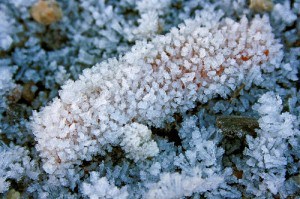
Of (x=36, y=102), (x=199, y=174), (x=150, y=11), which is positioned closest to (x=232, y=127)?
(x=199, y=174)

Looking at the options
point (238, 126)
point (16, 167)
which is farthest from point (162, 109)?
point (16, 167)

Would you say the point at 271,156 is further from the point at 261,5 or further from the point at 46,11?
the point at 46,11

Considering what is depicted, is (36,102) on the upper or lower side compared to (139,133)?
lower

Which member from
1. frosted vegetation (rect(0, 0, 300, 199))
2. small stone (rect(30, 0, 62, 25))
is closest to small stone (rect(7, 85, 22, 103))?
frosted vegetation (rect(0, 0, 300, 199))

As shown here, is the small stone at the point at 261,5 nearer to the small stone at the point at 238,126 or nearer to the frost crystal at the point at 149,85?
the frost crystal at the point at 149,85

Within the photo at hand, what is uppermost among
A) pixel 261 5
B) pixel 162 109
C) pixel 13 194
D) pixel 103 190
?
pixel 261 5

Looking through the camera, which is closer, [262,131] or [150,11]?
[262,131]

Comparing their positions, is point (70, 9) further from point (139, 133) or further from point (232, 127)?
point (232, 127)

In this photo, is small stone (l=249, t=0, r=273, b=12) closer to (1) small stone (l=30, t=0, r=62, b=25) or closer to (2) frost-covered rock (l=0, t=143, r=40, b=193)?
(1) small stone (l=30, t=0, r=62, b=25)
